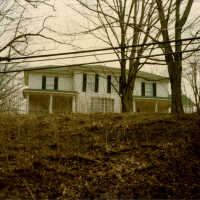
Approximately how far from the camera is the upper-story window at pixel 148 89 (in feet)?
76.2

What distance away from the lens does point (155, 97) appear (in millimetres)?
21688

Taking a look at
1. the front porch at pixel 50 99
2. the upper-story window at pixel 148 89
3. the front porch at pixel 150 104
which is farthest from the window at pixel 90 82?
the upper-story window at pixel 148 89

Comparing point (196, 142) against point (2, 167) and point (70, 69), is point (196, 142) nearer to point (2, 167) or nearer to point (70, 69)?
point (2, 167)

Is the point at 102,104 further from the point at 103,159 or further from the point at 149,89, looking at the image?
the point at 103,159

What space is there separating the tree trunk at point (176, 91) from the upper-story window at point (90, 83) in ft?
46.2

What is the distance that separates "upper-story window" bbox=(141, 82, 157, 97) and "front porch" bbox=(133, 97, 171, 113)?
929mm

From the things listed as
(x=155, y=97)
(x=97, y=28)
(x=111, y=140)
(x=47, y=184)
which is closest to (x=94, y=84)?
(x=155, y=97)

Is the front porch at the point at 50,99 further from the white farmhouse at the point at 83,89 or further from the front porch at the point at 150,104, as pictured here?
the front porch at the point at 150,104

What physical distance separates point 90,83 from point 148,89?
19.9 ft

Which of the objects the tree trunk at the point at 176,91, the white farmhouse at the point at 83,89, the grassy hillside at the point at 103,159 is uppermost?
the white farmhouse at the point at 83,89

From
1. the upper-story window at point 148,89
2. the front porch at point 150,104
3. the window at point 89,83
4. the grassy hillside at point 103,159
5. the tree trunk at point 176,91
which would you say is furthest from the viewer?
the upper-story window at point 148,89

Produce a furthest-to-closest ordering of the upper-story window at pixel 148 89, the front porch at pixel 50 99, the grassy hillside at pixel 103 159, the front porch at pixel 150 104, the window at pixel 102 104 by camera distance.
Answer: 1. the upper-story window at pixel 148 89
2. the front porch at pixel 150 104
3. the window at pixel 102 104
4. the front porch at pixel 50 99
5. the grassy hillside at pixel 103 159

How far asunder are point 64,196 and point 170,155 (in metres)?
2.32

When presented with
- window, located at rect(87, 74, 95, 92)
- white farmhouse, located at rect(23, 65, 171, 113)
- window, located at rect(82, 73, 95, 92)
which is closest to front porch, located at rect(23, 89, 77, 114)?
white farmhouse, located at rect(23, 65, 171, 113)
